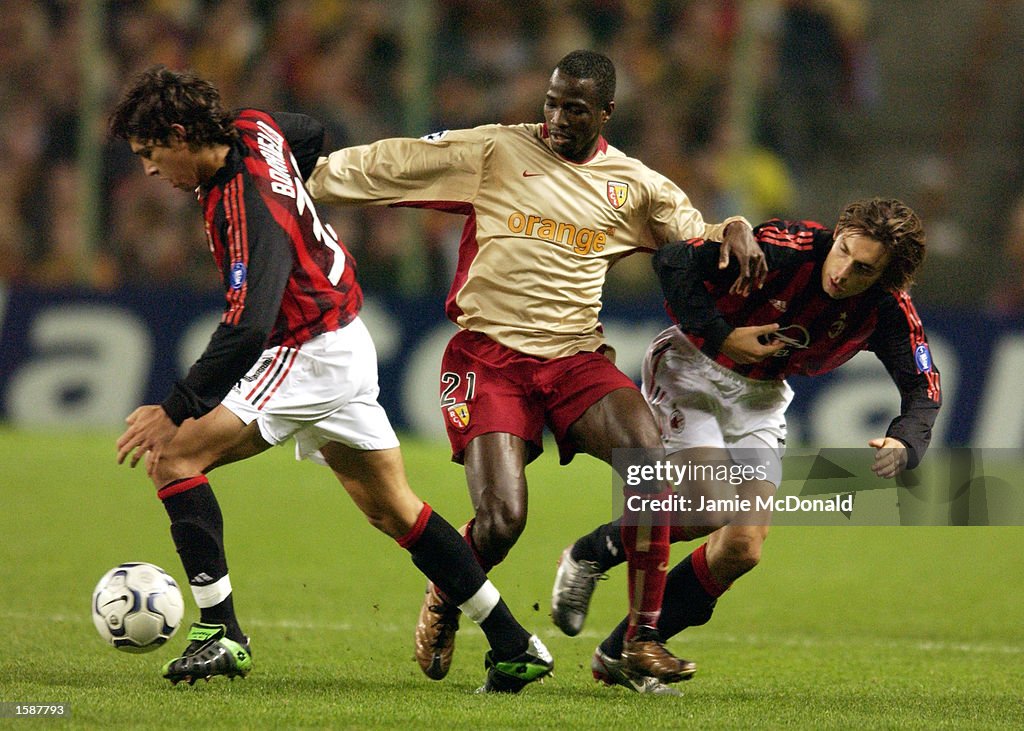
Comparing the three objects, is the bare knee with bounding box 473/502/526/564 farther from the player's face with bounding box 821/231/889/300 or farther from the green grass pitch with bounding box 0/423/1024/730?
the player's face with bounding box 821/231/889/300

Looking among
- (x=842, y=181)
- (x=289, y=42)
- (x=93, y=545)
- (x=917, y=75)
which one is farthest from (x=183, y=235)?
(x=917, y=75)

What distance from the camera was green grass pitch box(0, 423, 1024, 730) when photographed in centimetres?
467

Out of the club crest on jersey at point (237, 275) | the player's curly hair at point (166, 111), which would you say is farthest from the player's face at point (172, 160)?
the club crest on jersey at point (237, 275)

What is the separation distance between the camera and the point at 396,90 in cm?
1234

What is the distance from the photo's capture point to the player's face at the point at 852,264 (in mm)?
5082

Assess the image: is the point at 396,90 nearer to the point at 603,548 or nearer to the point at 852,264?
the point at 603,548

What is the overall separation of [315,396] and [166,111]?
1031 millimetres

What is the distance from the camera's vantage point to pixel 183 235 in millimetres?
11961

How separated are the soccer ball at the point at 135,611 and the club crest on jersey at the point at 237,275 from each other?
1.12 meters

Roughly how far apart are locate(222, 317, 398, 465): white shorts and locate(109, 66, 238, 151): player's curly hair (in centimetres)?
76

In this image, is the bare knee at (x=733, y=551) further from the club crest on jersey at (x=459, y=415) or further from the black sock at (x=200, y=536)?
the black sock at (x=200, y=536)

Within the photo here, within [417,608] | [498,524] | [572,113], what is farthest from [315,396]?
[417,608]

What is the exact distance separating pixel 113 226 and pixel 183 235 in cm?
56

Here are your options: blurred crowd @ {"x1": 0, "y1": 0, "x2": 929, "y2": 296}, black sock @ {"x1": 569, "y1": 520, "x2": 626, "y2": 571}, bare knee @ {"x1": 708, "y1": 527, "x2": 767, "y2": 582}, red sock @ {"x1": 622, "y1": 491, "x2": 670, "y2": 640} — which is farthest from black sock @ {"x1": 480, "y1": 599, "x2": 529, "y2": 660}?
blurred crowd @ {"x1": 0, "y1": 0, "x2": 929, "y2": 296}
